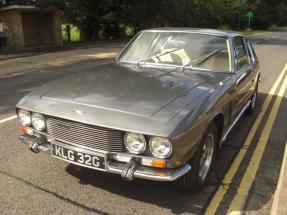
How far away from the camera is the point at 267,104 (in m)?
7.75

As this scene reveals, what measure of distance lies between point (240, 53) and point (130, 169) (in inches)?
117

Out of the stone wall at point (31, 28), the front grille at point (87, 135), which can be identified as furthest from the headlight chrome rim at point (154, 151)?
the stone wall at point (31, 28)

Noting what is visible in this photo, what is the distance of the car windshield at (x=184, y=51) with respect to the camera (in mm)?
4672

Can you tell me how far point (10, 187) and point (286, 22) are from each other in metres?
92.4

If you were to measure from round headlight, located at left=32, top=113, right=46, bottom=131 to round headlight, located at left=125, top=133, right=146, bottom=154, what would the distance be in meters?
0.95

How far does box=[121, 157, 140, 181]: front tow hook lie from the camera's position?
121 inches

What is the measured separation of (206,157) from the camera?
387 cm

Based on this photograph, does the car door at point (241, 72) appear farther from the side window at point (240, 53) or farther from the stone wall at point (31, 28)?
the stone wall at point (31, 28)

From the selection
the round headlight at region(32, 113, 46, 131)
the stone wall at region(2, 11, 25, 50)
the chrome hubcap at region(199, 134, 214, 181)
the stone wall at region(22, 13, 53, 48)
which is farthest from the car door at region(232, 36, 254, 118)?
the stone wall at region(22, 13, 53, 48)

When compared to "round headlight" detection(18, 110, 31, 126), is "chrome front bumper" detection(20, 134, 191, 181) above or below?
below

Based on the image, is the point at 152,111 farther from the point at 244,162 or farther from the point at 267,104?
the point at 267,104

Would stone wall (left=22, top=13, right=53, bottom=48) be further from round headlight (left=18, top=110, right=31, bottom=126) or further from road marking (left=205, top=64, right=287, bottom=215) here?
round headlight (left=18, top=110, right=31, bottom=126)

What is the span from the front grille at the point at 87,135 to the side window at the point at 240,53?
94.1 inches

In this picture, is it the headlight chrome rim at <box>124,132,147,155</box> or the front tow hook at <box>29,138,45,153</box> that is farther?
the front tow hook at <box>29,138,45,153</box>
